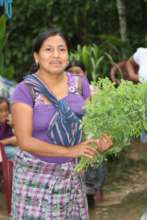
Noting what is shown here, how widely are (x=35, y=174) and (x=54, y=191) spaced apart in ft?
0.39

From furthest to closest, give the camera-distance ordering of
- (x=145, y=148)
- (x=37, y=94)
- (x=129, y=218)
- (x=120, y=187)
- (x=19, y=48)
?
1. (x=19, y=48)
2. (x=145, y=148)
3. (x=120, y=187)
4. (x=129, y=218)
5. (x=37, y=94)

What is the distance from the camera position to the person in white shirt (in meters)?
5.05

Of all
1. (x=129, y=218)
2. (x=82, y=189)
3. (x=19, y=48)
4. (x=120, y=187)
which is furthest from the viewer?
(x=19, y=48)

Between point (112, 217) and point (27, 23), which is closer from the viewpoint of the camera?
point (112, 217)

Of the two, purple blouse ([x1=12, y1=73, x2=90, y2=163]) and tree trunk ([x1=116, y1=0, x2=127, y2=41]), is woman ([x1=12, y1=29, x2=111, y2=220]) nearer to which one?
purple blouse ([x1=12, y1=73, x2=90, y2=163])

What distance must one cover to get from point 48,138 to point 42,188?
25cm

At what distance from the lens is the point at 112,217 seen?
14.7 feet

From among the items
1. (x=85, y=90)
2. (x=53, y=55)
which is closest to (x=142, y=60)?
(x=85, y=90)

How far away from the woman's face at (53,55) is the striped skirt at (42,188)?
414 millimetres

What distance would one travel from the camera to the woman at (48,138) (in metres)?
2.50

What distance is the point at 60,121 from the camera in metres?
2.53

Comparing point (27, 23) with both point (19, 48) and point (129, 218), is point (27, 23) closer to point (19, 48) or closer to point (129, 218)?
point (19, 48)

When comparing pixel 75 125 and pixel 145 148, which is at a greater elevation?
pixel 75 125

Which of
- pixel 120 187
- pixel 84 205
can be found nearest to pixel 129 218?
pixel 120 187
